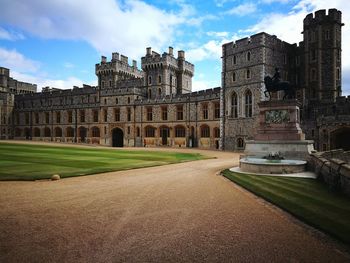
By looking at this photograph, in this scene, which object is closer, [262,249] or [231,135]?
[262,249]

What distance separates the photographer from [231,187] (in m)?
10.1

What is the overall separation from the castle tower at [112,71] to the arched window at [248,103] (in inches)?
1096

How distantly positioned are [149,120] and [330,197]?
3849 cm

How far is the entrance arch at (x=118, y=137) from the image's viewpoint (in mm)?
48156

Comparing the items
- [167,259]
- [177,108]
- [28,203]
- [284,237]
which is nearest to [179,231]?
[167,259]

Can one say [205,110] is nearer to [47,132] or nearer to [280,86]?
[280,86]

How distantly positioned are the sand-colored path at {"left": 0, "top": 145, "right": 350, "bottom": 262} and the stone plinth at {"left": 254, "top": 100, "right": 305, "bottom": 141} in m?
9.80

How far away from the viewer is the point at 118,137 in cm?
4850

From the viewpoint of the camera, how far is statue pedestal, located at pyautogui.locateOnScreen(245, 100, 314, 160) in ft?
55.2

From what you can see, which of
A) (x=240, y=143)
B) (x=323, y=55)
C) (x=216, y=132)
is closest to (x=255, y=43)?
(x=323, y=55)

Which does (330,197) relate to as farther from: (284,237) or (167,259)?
(167,259)

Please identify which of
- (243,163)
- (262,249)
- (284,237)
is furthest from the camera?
(243,163)

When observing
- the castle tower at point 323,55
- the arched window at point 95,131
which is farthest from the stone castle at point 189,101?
the arched window at point 95,131

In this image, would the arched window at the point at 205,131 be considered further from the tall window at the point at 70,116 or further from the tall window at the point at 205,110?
the tall window at the point at 70,116
